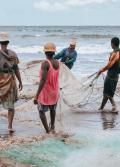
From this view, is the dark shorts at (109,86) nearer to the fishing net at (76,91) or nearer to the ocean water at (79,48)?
the fishing net at (76,91)

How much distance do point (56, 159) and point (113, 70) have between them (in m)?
4.26

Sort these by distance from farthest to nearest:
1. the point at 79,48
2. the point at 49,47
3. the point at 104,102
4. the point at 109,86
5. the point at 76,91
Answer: the point at 79,48
the point at 104,102
the point at 76,91
the point at 109,86
the point at 49,47

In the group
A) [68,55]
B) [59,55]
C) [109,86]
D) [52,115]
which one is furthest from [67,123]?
[68,55]

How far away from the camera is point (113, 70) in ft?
33.7

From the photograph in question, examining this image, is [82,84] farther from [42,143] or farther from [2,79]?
[42,143]

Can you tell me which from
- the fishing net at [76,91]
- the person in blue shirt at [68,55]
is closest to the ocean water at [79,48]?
the person in blue shirt at [68,55]

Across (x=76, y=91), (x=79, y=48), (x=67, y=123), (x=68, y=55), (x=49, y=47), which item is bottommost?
(x=79, y=48)

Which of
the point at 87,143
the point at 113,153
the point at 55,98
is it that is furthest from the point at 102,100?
the point at 113,153

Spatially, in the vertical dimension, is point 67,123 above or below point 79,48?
above

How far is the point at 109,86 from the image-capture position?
1051 cm

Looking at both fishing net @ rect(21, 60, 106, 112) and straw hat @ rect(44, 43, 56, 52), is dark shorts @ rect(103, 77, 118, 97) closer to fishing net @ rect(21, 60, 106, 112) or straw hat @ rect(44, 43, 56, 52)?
fishing net @ rect(21, 60, 106, 112)

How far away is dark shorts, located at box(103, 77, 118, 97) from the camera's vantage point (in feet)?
34.2

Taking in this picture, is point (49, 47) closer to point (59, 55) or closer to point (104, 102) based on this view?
point (104, 102)

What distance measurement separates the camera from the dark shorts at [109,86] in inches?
411
